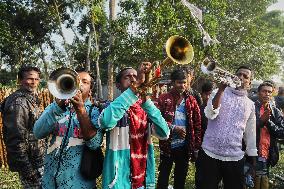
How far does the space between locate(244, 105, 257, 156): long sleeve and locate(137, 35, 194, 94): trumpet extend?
1.82 m

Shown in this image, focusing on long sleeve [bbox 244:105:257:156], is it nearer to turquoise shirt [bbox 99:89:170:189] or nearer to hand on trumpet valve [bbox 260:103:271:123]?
hand on trumpet valve [bbox 260:103:271:123]

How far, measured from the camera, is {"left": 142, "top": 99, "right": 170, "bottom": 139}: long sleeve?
3012 millimetres

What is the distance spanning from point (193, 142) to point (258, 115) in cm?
94

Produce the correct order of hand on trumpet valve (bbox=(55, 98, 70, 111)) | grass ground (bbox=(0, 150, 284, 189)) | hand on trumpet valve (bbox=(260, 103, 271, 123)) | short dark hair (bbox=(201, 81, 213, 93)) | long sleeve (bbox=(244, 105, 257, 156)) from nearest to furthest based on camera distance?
hand on trumpet valve (bbox=(55, 98, 70, 111)), long sleeve (bbox=(244, 105, 257, 156)), hand on trumpet valve (bbox=(260, 103, 271, 123)), short dark hair (bbox=(201, 81, 213, 93)), grass ground (bbox=(0, 150, 284, 189))

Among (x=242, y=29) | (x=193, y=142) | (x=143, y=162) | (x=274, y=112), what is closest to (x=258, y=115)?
(x=274, y=112)

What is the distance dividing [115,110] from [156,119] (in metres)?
0.46

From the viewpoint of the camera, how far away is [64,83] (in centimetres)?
263

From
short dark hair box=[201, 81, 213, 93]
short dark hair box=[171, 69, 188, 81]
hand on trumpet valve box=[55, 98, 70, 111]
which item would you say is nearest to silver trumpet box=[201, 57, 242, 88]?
short dark hair box=[171, 69, 188, 81]

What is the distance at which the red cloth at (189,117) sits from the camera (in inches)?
201

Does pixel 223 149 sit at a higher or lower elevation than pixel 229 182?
higher

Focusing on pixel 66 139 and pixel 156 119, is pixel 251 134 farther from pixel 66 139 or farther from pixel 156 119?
pixel 66 139

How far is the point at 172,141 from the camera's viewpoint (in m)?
5.13

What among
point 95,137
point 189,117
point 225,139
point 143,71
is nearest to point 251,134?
point 225,139

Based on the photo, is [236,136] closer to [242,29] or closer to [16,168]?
[16,168]
